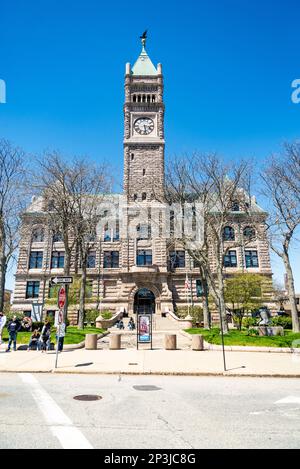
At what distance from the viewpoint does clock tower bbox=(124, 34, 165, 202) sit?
50594 millimetres

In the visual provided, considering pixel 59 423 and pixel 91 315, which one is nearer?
pixel 59 423

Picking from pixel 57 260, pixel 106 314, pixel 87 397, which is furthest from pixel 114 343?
pixel 57 260

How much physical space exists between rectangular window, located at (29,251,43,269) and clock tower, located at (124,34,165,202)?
16.5 metres

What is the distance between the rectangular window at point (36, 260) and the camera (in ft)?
165

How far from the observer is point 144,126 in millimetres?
53812

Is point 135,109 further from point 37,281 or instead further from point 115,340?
point 115,340

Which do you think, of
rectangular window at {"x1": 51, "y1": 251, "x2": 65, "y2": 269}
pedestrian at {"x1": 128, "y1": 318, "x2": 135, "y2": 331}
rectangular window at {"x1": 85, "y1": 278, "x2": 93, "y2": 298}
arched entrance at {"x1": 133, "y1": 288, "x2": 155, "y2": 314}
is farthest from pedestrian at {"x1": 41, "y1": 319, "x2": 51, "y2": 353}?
rectangular window at {"x1": 51, "y1": 251, "x2": 65, "y2": 269}

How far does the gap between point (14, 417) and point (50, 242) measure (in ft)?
152

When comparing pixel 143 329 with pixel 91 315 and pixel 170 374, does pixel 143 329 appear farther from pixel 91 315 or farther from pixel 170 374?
pixel 91 315

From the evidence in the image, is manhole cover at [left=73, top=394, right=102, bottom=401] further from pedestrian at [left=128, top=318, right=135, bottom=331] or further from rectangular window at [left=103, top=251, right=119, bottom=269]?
rectangular window at [left=103, top=251, right=119, bottom=269]

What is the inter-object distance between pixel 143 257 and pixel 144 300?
6.32m

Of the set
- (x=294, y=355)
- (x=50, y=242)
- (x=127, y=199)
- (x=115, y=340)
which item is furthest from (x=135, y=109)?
(x=294, y=355)

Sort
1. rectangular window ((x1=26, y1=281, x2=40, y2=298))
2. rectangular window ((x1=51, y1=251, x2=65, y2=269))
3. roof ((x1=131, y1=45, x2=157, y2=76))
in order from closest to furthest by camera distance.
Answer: rectangular window ((x1=26, y1=281, x2=40, y2=298)) → rectangular window ((x1=51, y1=251, x2=65, y2=269)) → roof ((x1=131, y1=45, x2=157, y2=76))

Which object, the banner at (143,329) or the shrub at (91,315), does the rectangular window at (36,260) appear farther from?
the banner at (143,329)
